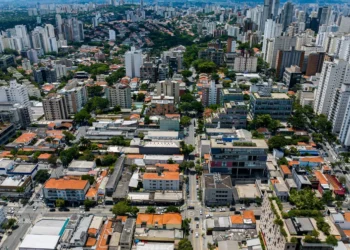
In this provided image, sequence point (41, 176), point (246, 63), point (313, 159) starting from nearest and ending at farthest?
point (41, 176) < point (313, 159) < point (246, 63)

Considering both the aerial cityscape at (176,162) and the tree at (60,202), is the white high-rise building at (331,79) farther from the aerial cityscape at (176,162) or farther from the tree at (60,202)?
the tree at (60,202)

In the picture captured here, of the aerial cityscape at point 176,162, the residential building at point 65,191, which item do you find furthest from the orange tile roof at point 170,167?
the residential building at point 65,191

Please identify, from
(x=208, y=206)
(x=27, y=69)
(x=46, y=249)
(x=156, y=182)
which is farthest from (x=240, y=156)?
(x=27, y=69)

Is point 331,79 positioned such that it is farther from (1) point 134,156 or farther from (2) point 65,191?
(2) point 65,191

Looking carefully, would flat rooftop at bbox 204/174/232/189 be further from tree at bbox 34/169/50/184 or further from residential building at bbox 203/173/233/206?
tree at bbox 34/169/50/184

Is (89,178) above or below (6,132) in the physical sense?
below

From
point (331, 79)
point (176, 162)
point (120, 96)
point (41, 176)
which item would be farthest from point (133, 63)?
point (41, 176)
